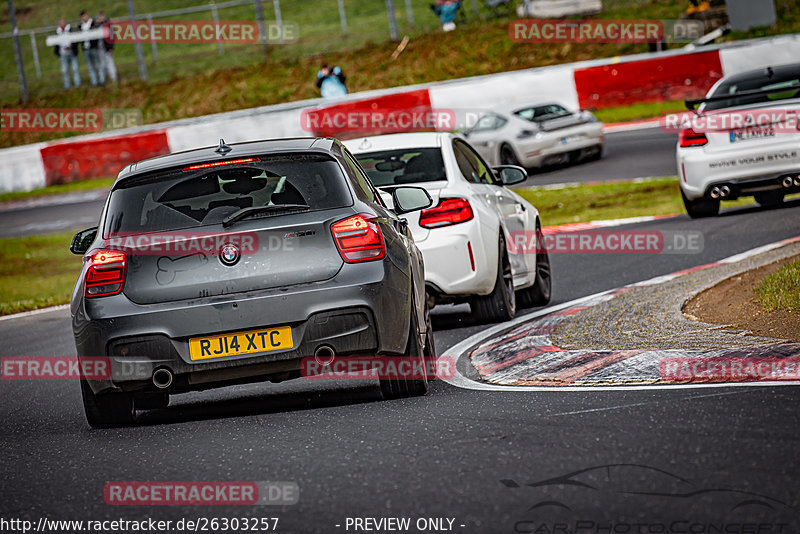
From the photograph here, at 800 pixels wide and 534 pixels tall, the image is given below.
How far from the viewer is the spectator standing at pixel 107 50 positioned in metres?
33.0

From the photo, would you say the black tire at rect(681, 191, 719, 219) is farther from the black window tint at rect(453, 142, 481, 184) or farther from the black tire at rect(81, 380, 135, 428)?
the black tire at rect(81, 380, 135, 428)

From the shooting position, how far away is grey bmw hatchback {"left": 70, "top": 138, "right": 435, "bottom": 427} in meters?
6.83

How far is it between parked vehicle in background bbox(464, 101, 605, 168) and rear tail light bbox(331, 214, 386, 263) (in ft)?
53.9

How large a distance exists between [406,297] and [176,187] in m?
1.37

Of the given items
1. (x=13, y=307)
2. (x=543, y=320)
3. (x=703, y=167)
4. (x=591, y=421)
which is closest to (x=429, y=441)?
(x=591, y=421)

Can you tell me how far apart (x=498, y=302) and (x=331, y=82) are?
18.2m

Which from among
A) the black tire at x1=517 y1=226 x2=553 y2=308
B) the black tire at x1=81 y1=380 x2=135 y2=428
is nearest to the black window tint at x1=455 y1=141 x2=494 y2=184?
the black tire at x1=517 y1=226 x2=553 y2=308

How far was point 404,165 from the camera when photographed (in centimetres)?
1069

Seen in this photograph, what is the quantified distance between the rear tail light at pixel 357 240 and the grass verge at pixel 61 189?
852 inches

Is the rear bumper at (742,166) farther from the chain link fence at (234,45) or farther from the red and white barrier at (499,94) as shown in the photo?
the chain link fence at (234,45)

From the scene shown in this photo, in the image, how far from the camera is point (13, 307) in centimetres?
1622

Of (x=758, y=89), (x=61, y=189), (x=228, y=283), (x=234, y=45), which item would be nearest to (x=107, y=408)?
(x=228, y=283)

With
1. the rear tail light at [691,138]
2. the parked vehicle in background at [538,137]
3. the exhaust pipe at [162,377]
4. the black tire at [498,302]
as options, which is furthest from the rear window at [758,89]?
the exhaust pipe at [162,377]

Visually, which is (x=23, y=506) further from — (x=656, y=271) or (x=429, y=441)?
(x=656, y=271)
